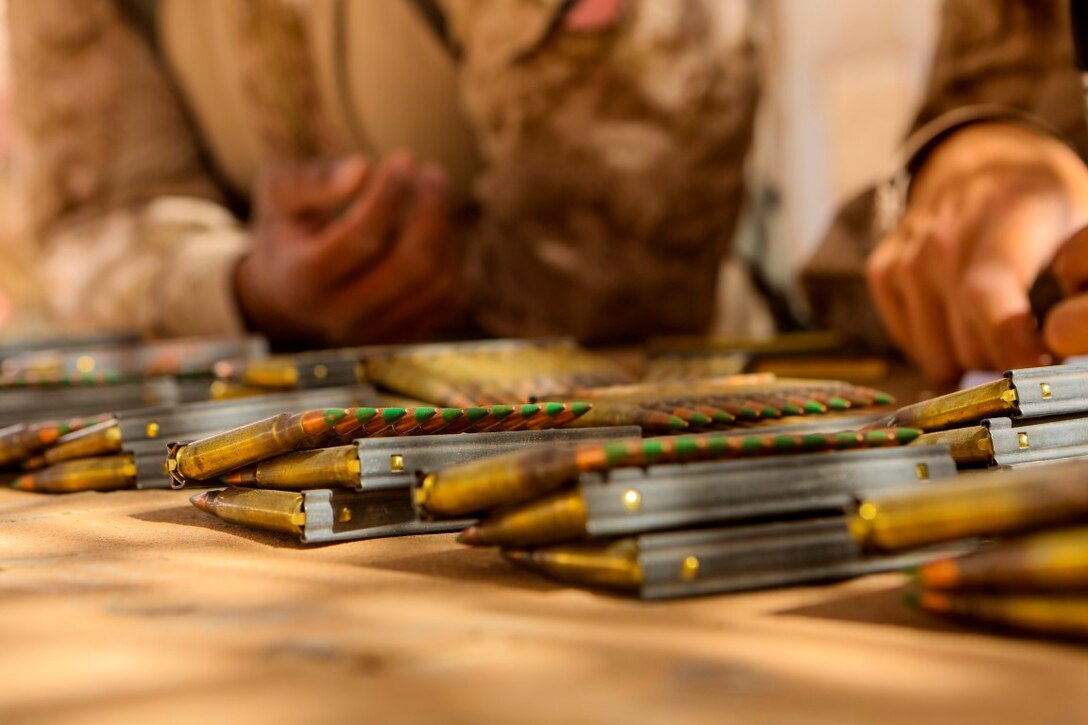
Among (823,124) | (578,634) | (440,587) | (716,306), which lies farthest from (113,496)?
(823,124)

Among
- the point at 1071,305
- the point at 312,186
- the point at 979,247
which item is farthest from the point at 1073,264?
the point at 312,186

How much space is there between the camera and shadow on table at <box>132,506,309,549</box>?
2.15 ft

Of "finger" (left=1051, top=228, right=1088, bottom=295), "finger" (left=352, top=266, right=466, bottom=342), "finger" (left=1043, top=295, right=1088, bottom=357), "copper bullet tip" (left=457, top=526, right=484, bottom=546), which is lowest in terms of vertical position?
"copper bullet tip" (left=457, top=526, right=484, bottom=546)

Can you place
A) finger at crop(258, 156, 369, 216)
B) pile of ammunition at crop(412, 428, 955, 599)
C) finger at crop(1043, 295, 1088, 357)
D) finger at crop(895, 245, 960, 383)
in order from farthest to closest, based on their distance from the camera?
finger at crop(258, 156, 369, 216), finger at crop(895, 245, 960, 383), finger at crop(1043, 295, 1088, 357), pile of ammunition at crop(412, 428, 955, 599)

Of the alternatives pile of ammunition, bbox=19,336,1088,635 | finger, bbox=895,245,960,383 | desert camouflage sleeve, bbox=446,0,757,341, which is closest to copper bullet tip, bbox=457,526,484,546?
pile of ammunition, bbox=19,336,1088,635

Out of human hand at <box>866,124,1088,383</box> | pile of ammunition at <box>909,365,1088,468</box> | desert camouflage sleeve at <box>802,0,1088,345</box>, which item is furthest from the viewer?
desert camouflage sleeve at <box>802,0,1088,345</box>

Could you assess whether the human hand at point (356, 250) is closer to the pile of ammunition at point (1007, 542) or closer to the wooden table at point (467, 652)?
the wooden table at point (467, 652)

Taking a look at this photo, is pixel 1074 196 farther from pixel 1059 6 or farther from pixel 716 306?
pixel 716 306

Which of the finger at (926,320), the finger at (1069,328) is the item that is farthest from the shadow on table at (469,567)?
the finger at (926,320)

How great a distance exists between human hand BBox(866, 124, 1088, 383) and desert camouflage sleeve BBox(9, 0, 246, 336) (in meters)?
1.42

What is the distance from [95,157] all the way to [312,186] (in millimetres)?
944

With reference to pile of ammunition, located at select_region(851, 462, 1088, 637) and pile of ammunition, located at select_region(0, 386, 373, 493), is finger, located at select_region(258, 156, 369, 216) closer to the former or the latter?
pile of ammunition, located at select_region(0, 386, 373, 493)

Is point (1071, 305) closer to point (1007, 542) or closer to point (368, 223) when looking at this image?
point (1007, 542)

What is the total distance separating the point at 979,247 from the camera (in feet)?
3.34
